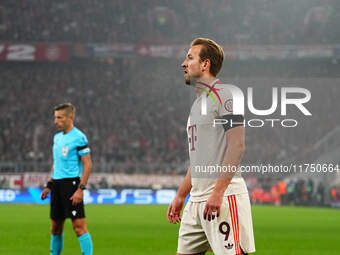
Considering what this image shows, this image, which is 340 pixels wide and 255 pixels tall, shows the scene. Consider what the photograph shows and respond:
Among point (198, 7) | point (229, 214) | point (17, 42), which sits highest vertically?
point (198, 7)

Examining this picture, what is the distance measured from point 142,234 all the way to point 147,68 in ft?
80.4

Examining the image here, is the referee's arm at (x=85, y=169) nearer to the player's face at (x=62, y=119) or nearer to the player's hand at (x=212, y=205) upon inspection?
the player's face at (x=62, y=119)

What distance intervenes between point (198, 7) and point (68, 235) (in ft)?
88.3

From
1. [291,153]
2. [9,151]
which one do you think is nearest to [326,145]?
[291,153]

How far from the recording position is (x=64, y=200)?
6453 mm

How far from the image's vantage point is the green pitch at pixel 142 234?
884 centimetres

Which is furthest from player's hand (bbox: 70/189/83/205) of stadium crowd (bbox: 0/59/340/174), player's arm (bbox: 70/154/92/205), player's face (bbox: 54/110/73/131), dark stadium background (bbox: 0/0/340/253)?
dark stadium background (bbox: 0/0/340/253)

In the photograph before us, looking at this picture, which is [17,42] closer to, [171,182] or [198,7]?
[198,7]

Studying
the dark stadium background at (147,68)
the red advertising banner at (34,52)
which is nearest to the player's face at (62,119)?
the dark stadium background at (147,68)

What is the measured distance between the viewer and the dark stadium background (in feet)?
96.5

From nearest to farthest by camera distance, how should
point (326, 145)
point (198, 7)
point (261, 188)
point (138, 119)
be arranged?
point (261, 188) → point (326, 145) → point (138, 119) → point (198, 7)

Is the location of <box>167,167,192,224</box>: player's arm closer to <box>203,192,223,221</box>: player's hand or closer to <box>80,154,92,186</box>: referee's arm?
<box>203,192,223,221</box>: player's hand

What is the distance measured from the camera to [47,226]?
1242 cm

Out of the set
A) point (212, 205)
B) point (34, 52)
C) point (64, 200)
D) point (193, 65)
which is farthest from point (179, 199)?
point (34, 52)
